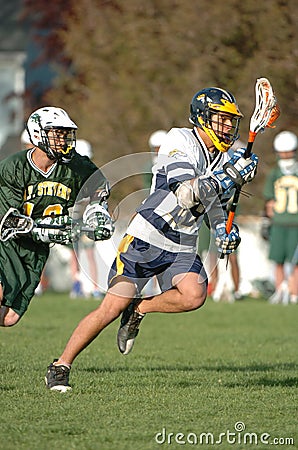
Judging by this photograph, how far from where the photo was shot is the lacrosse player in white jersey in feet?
22.4

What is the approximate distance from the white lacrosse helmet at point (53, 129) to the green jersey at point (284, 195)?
317 inches

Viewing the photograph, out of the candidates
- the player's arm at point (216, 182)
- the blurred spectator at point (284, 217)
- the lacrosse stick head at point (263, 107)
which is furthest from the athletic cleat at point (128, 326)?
the blurred spectator at point (284, 217)

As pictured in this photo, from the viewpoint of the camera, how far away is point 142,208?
6.94 meters

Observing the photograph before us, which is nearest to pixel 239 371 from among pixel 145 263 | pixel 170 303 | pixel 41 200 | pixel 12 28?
pixel 170 303

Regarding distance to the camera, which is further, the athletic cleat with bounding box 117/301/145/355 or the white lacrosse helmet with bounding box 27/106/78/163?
the athletic cleat with bounding box 117/301/145/355

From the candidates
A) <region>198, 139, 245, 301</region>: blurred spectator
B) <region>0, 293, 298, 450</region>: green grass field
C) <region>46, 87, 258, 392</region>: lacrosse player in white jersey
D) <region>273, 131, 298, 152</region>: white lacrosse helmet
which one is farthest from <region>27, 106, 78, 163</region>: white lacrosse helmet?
<region>273, 131, 298, 152</region>: white lacrosse helmet

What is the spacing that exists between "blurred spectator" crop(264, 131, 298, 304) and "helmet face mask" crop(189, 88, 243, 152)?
7954mm

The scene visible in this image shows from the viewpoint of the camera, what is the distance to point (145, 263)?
22.7ft

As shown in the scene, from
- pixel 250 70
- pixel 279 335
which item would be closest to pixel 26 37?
pixel 250 70

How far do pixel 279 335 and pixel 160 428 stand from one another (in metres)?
5.36

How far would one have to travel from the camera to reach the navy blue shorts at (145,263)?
6875 millimetres

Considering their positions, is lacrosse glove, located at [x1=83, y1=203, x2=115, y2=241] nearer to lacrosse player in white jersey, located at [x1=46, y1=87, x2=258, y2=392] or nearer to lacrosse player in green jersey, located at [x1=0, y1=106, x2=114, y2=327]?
lacrosse player in green jersey, located at [x1=0, y1=106, x2=114, y2=327]

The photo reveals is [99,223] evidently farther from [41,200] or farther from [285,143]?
[285,143]

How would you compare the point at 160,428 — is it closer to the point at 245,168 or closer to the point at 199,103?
the point at 245,168
